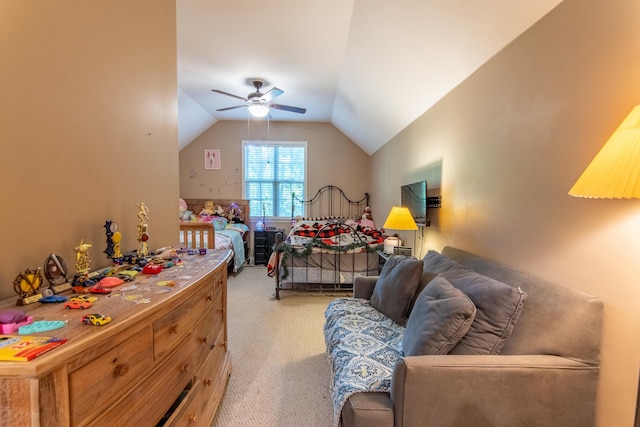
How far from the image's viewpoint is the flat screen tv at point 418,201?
9.48 feet

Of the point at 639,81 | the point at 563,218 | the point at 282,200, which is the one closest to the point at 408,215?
the point at 563,218

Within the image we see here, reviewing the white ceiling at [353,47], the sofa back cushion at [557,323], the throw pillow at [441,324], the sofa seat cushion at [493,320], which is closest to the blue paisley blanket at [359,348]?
the throw pillow at [441,324]

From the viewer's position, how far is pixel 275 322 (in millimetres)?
3148

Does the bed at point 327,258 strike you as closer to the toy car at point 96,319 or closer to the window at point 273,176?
the window at point 273,176

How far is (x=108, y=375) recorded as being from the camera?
2.64 ft

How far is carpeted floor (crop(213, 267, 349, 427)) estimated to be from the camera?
181 centimetres

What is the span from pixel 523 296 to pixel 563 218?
0.43m

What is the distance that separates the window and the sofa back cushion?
519cm

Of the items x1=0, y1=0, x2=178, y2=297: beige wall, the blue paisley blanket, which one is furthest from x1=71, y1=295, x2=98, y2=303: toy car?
the blue paisley blanket

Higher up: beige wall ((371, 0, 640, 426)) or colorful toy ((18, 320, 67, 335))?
beige wall ((371, 0, 640, 426))

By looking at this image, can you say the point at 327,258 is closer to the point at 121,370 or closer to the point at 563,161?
the point at 563,161

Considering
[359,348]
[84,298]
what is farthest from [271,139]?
[84,298]

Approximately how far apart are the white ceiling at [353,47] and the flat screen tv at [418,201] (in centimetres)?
83

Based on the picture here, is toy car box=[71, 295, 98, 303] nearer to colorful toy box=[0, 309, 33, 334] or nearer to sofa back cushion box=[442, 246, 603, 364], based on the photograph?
colorful toy box=[0, 309, 33, 334]
